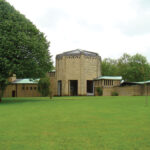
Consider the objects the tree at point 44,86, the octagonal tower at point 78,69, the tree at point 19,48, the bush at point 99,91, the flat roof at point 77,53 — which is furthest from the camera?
the tree at point 44,86

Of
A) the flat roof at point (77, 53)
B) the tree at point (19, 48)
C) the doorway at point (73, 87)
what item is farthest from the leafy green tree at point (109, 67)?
the tree at point (19, 48)

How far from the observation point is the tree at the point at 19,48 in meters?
27.4

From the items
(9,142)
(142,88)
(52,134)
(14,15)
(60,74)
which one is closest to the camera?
(9,142)

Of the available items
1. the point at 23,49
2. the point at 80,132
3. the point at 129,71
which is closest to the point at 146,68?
the point at 129,71

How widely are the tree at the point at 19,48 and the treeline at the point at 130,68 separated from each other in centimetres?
4726

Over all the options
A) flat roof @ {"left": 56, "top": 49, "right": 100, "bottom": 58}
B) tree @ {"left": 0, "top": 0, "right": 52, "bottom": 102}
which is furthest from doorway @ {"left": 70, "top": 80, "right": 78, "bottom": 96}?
tree @ {"left": 0, "top": 0, "right": 52, "bottom": 102}

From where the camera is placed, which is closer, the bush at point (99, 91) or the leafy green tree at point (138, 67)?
the bush at point (99, 91)

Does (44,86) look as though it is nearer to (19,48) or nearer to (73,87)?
(73,87)

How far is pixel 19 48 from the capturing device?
2877 centimetres

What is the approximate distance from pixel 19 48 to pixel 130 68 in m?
52.6

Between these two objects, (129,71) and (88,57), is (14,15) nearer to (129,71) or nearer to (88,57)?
(88,57)

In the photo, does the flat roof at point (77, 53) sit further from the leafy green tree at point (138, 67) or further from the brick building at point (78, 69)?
the leafy green tree at point (138, 67)

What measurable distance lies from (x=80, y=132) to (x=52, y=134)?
1.02 m

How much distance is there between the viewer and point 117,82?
55.5 meters
